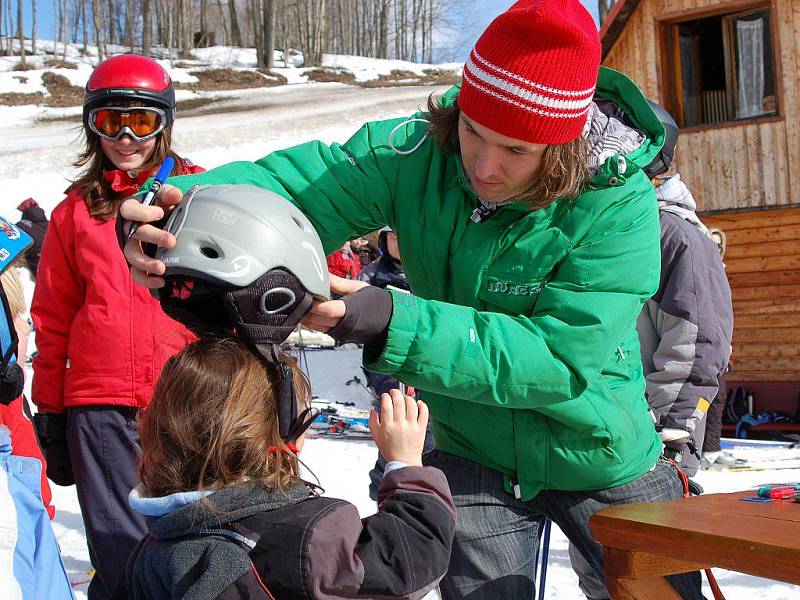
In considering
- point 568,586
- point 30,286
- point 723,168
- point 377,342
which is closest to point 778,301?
point 723,168

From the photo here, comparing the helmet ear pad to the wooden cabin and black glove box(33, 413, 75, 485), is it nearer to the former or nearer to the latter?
black glove box(33, 413, 75, 485)

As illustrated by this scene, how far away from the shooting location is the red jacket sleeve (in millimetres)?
3705

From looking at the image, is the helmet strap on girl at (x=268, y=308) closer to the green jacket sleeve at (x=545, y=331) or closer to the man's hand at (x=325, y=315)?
the man's hand at (x=325, y=315)

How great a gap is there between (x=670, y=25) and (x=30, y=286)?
34.8 ft

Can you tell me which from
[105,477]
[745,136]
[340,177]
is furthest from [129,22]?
[340,177]

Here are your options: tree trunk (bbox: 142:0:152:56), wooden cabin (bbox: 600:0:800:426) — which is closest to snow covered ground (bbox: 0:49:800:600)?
tree trunk (bbox: 142:0:152:56)

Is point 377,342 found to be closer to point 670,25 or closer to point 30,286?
point 670,25

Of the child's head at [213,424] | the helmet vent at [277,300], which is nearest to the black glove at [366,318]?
the helmet vent at [277,300]

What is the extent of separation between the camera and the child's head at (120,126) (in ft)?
12.1

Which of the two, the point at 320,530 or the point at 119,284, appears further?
the point at 119,284

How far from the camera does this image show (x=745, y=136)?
12688 millimetres

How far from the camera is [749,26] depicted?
12812 mm

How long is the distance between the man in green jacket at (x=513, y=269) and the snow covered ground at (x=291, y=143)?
85.1 inches

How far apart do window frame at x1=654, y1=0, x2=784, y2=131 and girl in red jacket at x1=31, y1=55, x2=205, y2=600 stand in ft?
35.4
